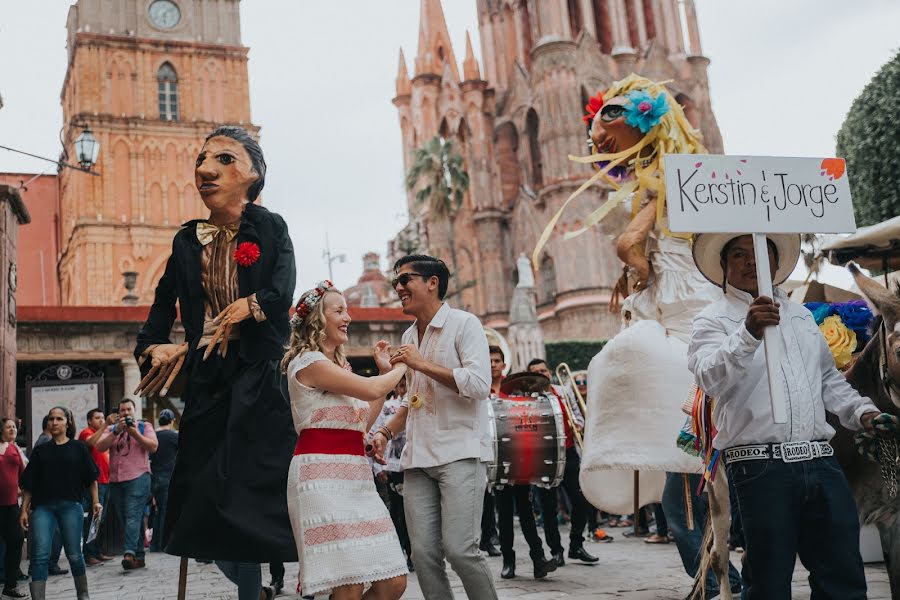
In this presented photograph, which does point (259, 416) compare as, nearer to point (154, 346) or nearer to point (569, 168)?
point (154, 346)

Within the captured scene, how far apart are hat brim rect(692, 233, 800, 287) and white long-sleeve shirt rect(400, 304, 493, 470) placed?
3.86 ft

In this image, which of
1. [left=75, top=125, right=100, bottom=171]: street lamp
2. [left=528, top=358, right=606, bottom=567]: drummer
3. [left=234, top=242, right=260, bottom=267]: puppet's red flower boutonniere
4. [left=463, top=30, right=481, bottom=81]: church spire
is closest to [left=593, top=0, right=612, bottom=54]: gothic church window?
[left=463, top=30, right=481, bottom=81]: church spire

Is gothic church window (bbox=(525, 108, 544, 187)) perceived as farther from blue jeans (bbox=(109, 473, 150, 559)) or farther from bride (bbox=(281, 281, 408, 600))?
bride (bbox=(281, 281, 408, 600))

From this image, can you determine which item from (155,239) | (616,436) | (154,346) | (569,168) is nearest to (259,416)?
(154,346)

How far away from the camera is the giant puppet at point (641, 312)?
5.60 m

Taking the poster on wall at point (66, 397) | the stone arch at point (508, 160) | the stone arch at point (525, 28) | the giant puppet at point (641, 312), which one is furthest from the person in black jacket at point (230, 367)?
the stone arch at point (525, 28)

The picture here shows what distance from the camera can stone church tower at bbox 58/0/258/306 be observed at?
4744cm

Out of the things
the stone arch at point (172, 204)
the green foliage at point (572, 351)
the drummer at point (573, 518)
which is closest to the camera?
the drummer at point (573, 518)

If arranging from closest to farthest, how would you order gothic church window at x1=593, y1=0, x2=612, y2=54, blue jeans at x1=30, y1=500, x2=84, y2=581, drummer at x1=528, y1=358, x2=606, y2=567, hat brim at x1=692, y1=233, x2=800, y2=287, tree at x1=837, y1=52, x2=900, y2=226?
1. hat brim at x1=692, y1=233, x2=800, y2=287
2. blue jeans at x1=30, y1=500, x2=84, y2=581
3. drummer at x1=528, y1=358, x2=606, y2=567
4. tree at x1=837, y1=52, x2=900, y2=226
5. gothic church window at x1=593, y1=0, x2=612, y2=54

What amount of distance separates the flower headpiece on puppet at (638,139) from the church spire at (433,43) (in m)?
45.6

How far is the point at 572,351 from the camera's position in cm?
3922

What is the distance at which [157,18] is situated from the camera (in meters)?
50.1

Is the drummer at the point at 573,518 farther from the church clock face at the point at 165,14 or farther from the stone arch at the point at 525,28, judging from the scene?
the church clock face at the point at 165,14

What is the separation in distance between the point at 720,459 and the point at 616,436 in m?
1.17
